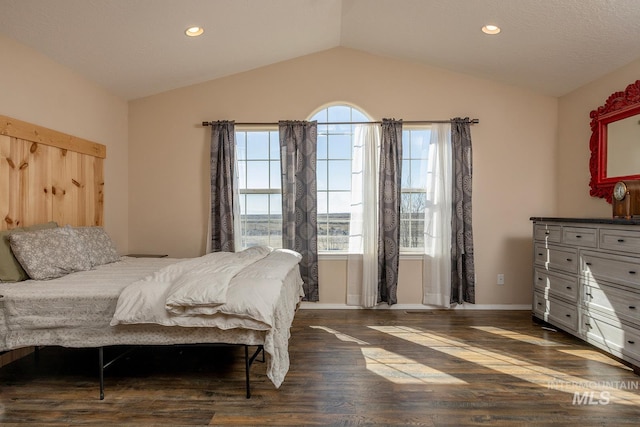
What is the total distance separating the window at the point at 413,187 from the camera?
4840 millimetres

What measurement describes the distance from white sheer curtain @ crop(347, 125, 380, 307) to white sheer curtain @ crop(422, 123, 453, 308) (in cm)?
62

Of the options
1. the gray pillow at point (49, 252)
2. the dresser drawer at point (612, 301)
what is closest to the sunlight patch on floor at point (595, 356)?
the dresser drawer at point (612, 301)

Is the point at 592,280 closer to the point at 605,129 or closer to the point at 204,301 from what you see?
the point at 605,129

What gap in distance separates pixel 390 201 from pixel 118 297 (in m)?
3.01

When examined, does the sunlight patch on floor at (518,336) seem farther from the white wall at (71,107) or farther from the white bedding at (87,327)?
the white wall at (71,107)

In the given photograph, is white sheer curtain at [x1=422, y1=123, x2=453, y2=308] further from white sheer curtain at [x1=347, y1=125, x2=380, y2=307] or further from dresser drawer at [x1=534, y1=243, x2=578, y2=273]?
dresser drawer at [x1=534, y1=243, x2=578, y2=273]

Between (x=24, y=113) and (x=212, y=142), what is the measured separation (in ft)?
5.96

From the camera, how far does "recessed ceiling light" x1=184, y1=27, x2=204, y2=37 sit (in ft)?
11.8

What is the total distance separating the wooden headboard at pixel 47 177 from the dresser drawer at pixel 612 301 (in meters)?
4.63

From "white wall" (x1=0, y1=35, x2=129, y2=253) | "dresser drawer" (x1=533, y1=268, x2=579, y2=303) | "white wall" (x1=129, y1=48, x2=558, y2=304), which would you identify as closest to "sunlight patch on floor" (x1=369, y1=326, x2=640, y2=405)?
"dresser drawer" (x1=533, y1=268, x2=579, y2=303)

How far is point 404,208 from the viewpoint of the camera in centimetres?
487

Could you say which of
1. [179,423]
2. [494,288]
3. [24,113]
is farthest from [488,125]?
[24,113]

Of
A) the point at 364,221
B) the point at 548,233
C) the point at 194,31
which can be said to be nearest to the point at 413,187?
the point at 364,221

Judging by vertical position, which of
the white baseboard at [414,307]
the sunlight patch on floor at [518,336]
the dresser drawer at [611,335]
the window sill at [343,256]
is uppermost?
the window sill at [343,256]
